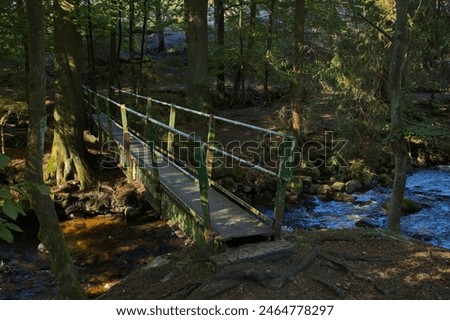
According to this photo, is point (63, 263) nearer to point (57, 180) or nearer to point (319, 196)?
point (57, 180)

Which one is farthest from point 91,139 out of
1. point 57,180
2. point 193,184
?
point 193,184

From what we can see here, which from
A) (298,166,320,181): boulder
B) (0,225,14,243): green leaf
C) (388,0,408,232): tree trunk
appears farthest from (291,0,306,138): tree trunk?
(0,225,14,243): green leaf

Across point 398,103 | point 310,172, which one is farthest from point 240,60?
point 398,103

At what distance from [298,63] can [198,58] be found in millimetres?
3337

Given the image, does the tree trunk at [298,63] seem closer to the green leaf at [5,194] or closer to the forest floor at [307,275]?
the forest floor at [307,275]

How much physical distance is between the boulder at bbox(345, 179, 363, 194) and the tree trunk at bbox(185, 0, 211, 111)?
521cm

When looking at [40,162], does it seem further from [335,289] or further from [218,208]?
[335,289]

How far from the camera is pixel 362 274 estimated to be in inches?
154

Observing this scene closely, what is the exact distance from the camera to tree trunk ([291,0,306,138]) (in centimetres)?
1323

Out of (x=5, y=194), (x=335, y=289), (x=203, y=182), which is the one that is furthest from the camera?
(x=203, y=182)

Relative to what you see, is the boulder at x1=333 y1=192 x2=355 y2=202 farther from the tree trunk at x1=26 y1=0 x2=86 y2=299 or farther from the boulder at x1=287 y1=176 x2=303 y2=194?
the tree trunk at x1=26 y1=0 x2=86 y2=299

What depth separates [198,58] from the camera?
45.0 ft

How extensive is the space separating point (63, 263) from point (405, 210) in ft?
30.8

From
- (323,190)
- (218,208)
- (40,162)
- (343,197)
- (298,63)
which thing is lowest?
(343,197)
